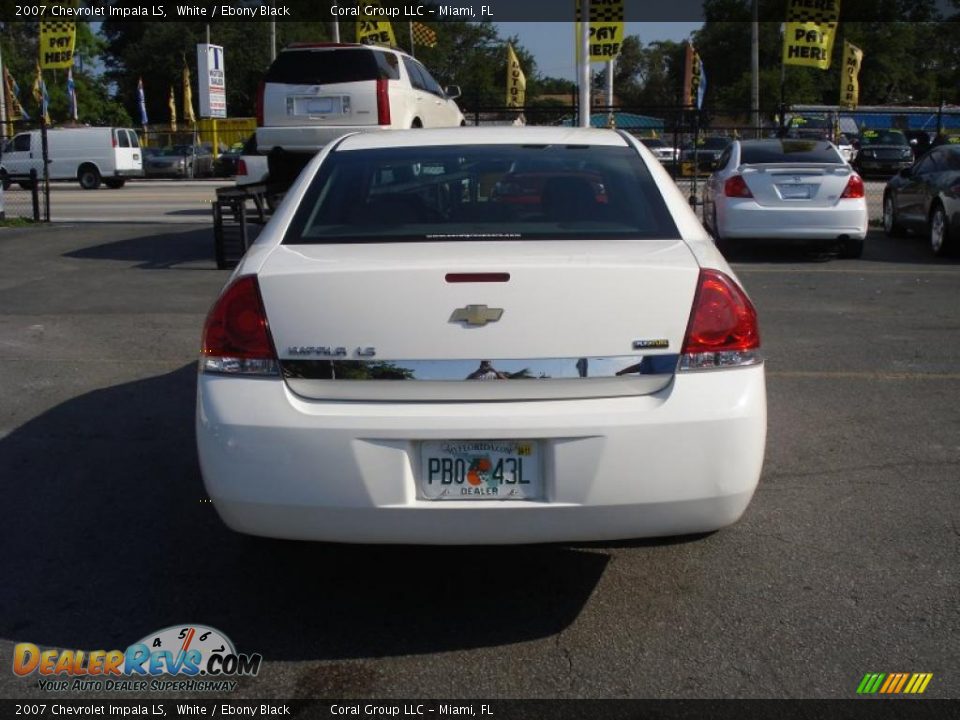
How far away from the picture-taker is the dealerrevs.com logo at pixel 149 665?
3.54 meters

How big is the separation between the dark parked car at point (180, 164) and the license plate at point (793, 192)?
3336cm

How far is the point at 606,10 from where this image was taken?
2011cm

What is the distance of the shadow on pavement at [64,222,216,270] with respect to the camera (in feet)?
46.4

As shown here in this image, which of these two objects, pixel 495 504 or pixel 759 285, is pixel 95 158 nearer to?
pixel 759 285

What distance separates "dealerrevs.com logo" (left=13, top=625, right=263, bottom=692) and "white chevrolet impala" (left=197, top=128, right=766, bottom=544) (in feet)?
1.46

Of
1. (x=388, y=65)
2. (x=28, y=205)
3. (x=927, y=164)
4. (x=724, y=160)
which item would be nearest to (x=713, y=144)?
(x=28, y=205)

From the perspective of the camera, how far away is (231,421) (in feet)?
11.8

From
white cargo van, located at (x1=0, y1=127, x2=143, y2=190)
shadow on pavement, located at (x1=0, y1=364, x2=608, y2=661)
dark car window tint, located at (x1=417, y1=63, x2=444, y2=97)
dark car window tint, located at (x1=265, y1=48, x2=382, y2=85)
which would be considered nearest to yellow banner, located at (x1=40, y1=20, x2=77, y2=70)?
dark car window tint, located at (x1=417, y1=63, x2=444, y2=97)

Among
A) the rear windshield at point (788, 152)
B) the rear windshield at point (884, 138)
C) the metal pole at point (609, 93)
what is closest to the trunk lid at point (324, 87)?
the rear windshield at point (788, 152)

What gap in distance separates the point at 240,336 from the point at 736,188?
1114 cm

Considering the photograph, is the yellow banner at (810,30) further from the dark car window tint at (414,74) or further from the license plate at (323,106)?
the license plate at (323,106)

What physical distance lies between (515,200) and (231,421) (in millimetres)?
1513

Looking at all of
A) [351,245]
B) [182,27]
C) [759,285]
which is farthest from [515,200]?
[182,27]

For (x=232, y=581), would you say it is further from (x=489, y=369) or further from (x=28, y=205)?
(x=28, y=205)
